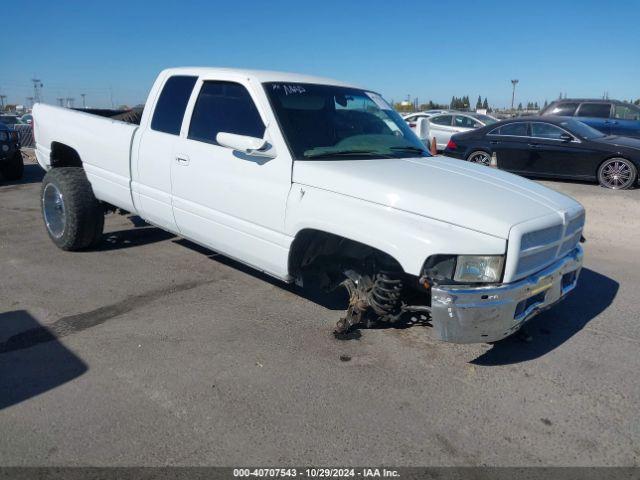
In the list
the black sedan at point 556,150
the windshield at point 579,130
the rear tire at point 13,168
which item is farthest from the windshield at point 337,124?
the rear tire at point 13,168

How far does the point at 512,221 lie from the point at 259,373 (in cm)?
183

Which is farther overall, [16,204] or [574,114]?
[574,114]

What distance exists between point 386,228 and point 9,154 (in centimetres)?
1060

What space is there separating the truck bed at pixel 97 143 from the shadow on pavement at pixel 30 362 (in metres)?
1.67

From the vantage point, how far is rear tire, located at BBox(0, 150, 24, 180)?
11234 millimetres

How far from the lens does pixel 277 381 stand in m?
3.29

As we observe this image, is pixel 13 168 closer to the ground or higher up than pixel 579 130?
closer to the ground

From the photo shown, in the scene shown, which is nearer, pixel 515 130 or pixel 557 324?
pixel 557 324

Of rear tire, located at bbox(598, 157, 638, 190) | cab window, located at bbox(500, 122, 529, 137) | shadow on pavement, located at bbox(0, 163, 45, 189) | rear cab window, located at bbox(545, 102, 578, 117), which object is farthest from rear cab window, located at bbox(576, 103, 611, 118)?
shadow on pavement, located at bbox(0, 163, 45, 189)

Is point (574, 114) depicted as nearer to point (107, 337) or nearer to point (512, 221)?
point (512, 221)

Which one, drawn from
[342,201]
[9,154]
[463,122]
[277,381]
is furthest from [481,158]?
[9,154]

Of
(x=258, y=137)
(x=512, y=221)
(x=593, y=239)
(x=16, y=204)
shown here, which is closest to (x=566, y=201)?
(x=512, y=221)

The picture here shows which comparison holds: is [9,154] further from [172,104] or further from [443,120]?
[443,120]

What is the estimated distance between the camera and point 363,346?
378 centimetres
